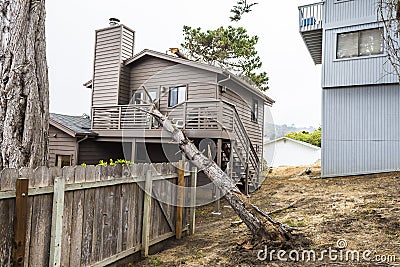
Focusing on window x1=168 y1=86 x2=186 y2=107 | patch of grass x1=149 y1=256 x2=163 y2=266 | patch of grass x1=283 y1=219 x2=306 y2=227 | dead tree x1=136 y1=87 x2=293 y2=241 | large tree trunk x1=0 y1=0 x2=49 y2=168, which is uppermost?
window x1=168 y1=86 x2=186 y2=107

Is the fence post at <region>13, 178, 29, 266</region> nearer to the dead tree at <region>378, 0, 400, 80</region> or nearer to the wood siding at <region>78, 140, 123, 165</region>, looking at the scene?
the dead tree at <region>378, 0, 400, 80</region>

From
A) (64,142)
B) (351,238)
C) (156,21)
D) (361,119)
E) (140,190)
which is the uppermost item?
(156,21)

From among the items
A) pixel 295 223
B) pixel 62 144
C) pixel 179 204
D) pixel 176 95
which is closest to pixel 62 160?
pixel 62 144

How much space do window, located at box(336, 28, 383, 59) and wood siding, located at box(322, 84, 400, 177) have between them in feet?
4.28

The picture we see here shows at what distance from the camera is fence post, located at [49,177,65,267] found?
11.1 feet

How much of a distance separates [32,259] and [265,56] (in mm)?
23508

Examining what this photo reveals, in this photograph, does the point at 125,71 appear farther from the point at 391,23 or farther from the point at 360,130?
the point at 391,23

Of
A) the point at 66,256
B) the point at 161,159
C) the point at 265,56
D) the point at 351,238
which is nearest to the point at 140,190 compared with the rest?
the point at 66,256

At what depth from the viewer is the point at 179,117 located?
37.5ft

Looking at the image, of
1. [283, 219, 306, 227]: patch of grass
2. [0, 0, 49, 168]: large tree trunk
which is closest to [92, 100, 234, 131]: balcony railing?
[0, 0, 49, 168]: large tree trunk

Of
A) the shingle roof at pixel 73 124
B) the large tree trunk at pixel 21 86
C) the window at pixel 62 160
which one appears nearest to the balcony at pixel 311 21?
the shingle roof at pixel 73 124

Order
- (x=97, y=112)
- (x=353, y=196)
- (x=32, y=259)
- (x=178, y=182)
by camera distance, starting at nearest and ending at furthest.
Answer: (x=32, y=259), (x=178, y=182), (x=353, y=196), (x=97, y=112)

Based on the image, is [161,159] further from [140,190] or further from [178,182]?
[140,190]

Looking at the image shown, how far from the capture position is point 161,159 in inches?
536
